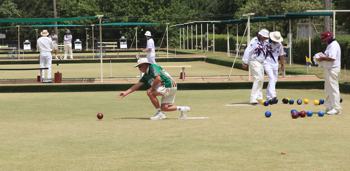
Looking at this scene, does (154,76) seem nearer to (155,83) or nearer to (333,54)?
(155,83)

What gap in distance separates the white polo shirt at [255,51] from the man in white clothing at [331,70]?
6.74 ft

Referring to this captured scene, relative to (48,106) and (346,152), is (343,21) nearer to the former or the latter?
(48,106)

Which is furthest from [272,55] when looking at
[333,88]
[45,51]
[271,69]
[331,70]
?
[45,51]

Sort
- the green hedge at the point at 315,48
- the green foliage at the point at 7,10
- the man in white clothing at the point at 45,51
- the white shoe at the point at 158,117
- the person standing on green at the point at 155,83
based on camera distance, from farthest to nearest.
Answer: the green foliage at the point at 7,10 → the green hedge at the point at 315,48 → the man in white clothing at the point at 45,51 → the white shoe at the point at 158,117 → the person standing on green at the point at 155,83

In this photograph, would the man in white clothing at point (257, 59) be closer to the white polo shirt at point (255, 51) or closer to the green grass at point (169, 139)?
the white polo shirt at point (255, 51)

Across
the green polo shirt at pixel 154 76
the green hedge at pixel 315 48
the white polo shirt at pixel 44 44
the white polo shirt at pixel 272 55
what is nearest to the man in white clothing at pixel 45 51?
the white polo shirt at pixel 44 44

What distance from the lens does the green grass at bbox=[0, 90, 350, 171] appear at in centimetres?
657

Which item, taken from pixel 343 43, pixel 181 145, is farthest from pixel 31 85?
pixel 343 43

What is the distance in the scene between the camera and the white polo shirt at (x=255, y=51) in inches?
503

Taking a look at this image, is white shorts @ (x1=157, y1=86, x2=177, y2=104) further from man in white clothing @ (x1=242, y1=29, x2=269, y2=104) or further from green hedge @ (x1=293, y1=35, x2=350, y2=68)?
green hedge @ (x1=293, y1=35, x2=350, y2=68)

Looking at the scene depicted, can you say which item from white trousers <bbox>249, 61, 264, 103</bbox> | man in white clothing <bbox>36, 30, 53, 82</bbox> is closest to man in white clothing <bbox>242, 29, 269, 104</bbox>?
white trousers <bbox>249, 61, 264, 103</bbox>

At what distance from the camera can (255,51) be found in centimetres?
1281

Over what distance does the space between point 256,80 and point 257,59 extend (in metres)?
0.44

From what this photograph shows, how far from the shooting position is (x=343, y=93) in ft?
50.5
